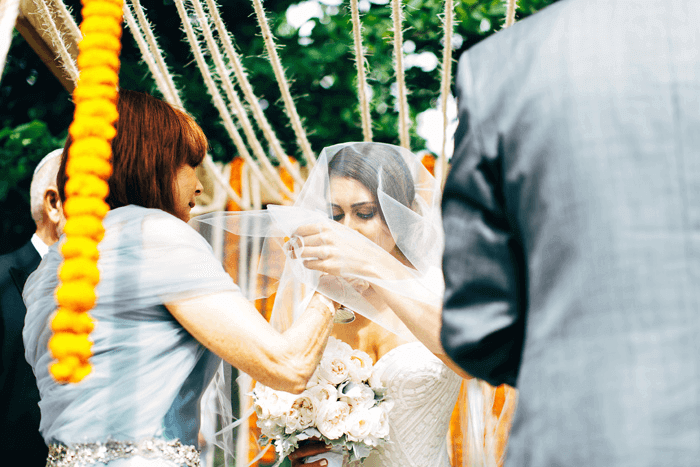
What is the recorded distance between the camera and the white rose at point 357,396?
221cm

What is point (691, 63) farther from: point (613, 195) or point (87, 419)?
point (87, 419)

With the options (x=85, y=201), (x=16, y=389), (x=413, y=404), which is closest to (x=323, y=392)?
(x=413, y=404)

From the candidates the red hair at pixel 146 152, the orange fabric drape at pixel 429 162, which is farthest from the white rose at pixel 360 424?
the orange fabric drape at pixel 429 162

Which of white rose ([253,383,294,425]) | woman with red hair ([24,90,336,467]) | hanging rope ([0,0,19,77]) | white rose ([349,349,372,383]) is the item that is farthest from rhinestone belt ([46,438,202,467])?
hanging rope ([0,0,19,77])

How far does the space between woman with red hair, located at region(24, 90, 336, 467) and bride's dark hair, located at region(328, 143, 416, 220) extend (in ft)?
2.99

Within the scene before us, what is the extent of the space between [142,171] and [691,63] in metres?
1.34

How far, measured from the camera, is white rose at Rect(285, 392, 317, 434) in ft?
7.01

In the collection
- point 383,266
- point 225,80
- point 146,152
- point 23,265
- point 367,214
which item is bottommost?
point 23,265

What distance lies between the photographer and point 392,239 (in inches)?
93.4

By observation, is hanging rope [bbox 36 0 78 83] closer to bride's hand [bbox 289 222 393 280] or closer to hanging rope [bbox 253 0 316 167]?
hanging rope [bbox 253 0 316 167]

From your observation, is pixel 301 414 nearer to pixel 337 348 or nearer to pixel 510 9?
pixel 337 348

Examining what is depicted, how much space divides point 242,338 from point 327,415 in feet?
2.41

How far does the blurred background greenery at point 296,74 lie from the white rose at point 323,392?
2557mm

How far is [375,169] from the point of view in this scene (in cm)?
249
